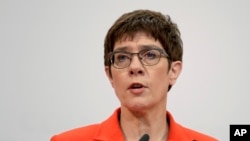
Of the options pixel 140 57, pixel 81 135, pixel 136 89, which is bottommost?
pixel 81 135

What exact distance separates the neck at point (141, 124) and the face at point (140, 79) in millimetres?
42

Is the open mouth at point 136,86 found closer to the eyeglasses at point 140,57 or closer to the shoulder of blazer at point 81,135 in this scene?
the eyeglasses at point 140,57

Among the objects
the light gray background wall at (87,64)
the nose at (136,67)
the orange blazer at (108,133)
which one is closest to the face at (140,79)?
the nose at (136,67)

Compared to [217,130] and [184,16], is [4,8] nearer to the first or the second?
[184,16]

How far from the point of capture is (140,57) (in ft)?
5.38

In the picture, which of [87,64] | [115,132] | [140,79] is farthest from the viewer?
[87,64]

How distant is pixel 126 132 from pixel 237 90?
2.98 ft

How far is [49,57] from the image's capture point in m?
2.45

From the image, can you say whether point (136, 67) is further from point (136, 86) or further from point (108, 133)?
point (108, 133)

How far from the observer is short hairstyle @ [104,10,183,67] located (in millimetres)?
1701

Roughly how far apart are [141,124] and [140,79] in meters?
0.21

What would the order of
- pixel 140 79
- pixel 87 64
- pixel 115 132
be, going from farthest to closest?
pixel 87 64
pixel 115 132
pixel 140 79

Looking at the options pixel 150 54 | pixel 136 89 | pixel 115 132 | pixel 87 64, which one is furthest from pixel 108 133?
pixel 87 64

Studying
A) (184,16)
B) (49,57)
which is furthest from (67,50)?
(184,16)
